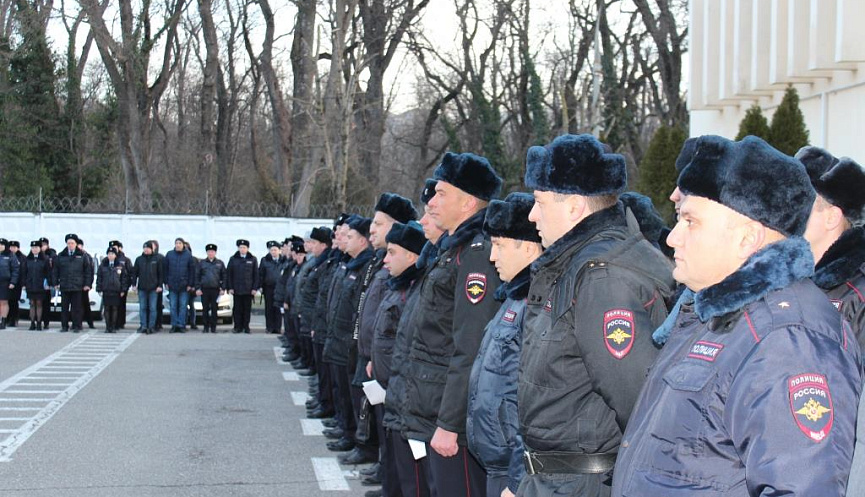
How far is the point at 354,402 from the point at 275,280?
44.5 ft

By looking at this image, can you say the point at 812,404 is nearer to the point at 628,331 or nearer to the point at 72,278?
the point at 628,331

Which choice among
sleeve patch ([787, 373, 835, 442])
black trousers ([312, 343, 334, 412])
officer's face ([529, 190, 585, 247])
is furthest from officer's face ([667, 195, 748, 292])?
black trousers ([312, 343, 334, 412])

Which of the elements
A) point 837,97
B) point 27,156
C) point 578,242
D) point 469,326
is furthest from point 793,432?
point 27,156

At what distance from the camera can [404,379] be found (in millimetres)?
5840

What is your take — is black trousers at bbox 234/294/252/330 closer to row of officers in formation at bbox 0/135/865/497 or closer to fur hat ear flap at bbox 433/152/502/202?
row of officers in formation at bbox 0/135/865/497

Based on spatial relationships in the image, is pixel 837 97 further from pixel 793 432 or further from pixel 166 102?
pixel 166 102

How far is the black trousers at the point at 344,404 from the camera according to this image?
9.51 meters

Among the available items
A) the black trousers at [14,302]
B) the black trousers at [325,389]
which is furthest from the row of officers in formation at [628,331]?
the black trousers at [14,302]

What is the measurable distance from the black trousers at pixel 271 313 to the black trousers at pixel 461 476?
56.7 feet

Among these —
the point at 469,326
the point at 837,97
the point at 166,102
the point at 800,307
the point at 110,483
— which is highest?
the point at 166,102

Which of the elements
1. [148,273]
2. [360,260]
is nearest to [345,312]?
[360,260]

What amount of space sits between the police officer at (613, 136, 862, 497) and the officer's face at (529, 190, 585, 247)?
3.79 feet

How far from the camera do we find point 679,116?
38688 millimetres

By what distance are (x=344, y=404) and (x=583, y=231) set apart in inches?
240
